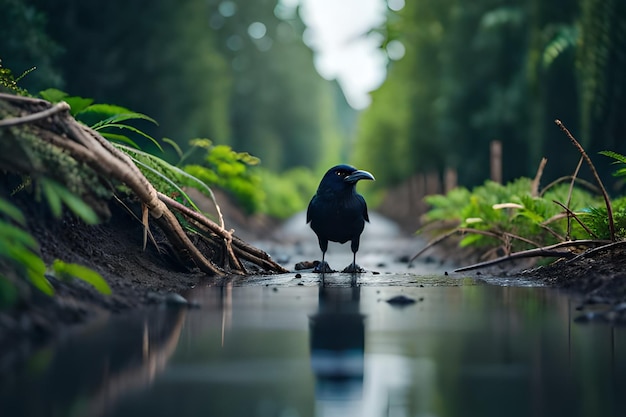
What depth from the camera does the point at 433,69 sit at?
30.0 m

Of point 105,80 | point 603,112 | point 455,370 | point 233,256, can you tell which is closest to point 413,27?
point 105,80

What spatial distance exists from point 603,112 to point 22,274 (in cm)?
1082

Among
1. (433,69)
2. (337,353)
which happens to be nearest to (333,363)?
(337,353)

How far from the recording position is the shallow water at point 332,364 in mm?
3029

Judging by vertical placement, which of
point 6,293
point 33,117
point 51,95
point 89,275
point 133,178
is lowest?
point 6,293

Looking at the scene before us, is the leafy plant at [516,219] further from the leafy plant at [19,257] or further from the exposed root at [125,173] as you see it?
the leafy plant at [19,257]

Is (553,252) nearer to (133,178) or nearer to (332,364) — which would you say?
(133,178)

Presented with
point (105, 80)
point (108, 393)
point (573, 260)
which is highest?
point (105, 80)

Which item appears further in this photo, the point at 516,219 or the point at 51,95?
the point at 516,219

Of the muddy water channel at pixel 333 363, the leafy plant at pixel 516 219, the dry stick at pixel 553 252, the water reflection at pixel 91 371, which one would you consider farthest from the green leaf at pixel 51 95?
the leafy plant at pixel 516 219

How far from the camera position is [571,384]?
134 inches

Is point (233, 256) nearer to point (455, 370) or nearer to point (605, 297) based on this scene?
point (605, 297)

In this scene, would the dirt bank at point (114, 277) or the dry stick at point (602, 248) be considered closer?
the dirt bank at point (114, 277)

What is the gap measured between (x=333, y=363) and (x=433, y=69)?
27173mm
